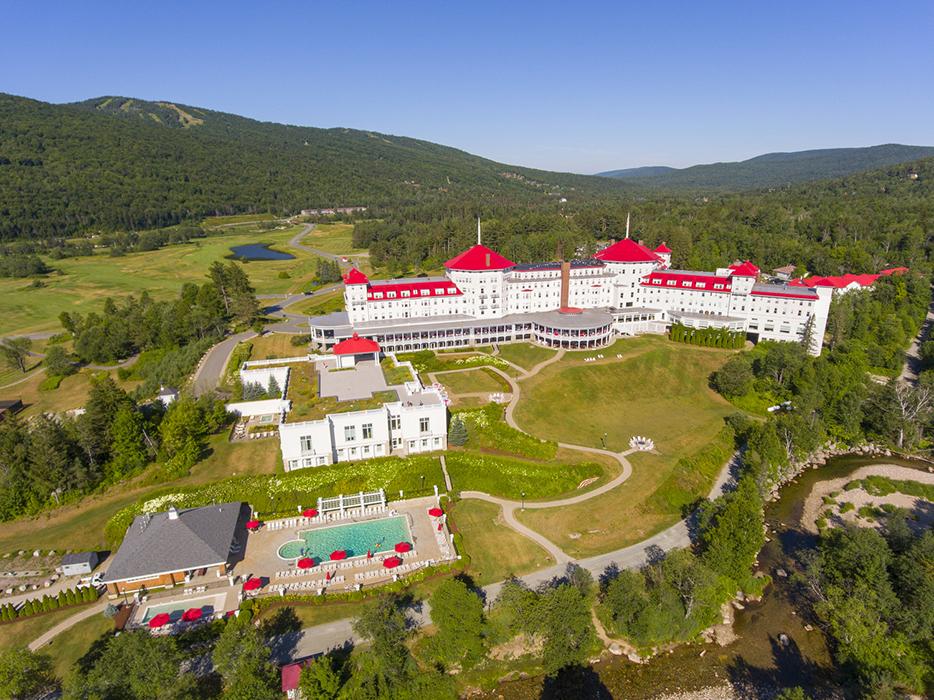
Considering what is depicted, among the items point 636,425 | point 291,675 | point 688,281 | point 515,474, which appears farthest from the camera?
point 688,281

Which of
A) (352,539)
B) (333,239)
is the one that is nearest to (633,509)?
(352,539)

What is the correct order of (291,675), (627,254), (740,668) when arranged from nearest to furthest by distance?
(291,675) → (740,668) → (627,254)

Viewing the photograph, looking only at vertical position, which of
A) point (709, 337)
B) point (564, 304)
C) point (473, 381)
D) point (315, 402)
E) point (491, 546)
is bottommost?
point (491, 546)

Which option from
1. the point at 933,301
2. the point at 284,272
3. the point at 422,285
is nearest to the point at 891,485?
the point at 422,285

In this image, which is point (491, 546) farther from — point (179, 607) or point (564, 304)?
point (564, 304)

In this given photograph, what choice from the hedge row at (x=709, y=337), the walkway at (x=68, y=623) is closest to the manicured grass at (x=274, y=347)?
the walkway at (x=68, y=623)

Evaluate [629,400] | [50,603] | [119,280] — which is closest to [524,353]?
[629,400]

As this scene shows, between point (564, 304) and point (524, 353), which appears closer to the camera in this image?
point (524, 353)

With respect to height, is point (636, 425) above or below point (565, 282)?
below
